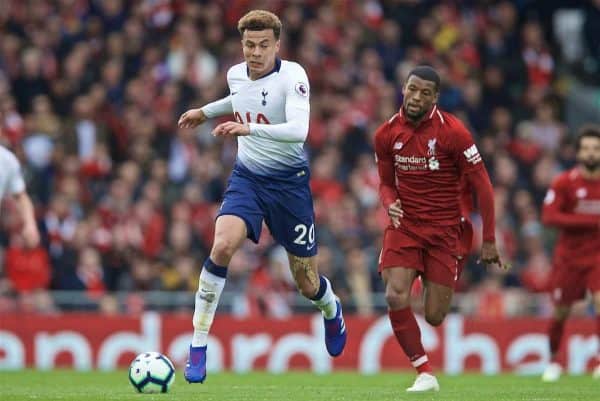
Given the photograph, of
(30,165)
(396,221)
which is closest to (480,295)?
(30,165)

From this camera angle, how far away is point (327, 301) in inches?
520

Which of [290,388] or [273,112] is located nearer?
[273,112]

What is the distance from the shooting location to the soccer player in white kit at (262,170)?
11867 millimetres

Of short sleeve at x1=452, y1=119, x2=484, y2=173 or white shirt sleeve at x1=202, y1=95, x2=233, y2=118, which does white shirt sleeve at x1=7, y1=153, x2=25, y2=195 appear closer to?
white shirt sleeve at x1=202, y1=95, x2=233, y2=118

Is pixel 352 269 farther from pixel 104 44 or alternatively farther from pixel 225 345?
pixel 104 44

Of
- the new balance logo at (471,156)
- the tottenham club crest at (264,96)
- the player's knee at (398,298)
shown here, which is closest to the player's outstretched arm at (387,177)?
the player's knee at (398,298)

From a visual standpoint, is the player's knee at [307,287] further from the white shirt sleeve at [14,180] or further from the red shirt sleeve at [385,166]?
the white shirt sleeve at [14,180]

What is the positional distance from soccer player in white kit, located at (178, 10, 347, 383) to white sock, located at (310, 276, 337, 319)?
22 centimetres

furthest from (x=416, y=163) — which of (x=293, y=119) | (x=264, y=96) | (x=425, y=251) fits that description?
(x=264, y=96)

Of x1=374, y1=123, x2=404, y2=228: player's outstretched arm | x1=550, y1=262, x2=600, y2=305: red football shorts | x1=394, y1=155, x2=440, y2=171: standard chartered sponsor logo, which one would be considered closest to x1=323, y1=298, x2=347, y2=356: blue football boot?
x1=374, y1=123, x2=404, y2=228: player's outstretched arm

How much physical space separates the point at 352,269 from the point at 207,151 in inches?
123

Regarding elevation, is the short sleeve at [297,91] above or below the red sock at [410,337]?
above

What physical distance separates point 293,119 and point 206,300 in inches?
66.2

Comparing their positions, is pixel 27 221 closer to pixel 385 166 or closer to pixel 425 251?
pixel 385 166
